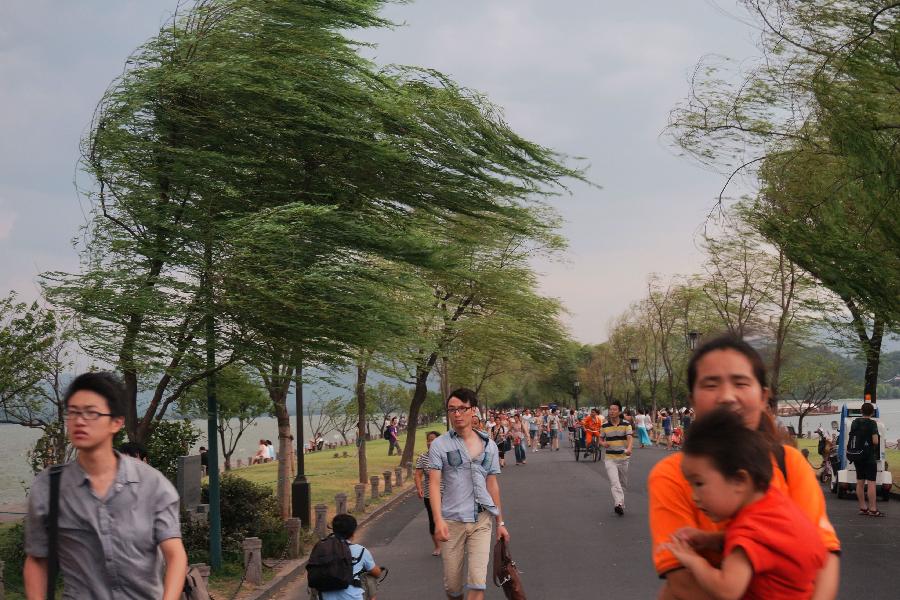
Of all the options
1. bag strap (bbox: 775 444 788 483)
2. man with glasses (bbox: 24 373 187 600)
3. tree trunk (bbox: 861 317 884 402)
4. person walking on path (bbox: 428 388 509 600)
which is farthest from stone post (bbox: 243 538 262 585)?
tree trunk (bbox: 861 317 884 402)

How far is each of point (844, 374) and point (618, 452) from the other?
72999mm

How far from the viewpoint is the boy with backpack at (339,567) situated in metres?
7.20

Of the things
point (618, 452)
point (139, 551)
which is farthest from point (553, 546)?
point (139, 551)

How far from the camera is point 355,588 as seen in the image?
289 inches

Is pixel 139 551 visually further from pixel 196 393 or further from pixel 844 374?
pixel 844 374

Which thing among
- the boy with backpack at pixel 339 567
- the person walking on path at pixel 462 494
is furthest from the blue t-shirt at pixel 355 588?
the person walking on path at pixel 462 494

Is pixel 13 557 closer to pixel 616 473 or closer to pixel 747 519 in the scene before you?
pixel 616 473

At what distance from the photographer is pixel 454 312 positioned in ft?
116

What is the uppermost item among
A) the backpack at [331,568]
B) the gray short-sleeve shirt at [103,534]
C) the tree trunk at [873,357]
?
the tree trunk at [873,357]

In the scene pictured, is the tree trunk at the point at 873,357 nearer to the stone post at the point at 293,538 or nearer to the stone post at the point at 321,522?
the stone post at the point at 321,522

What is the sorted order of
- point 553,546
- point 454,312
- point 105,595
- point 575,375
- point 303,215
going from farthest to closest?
point 575,375 → point 454,312 → point 553,546 → point 303,215 → point 105,595

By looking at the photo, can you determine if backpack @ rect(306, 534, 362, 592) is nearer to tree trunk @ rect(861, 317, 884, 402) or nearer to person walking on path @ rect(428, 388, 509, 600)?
person walking on path @ rect(428, 388, 509, 600)

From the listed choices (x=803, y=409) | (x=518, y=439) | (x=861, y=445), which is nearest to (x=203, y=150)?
(x=861, y=445)

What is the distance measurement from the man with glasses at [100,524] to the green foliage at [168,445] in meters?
11.7
